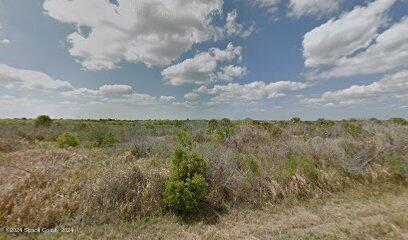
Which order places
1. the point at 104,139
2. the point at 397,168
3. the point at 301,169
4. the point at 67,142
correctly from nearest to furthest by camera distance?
the point at 301,169, the point at 397,168, the point at 67,142, the point at 104,139

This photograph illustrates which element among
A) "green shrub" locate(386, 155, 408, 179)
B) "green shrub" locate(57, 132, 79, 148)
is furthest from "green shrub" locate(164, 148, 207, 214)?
"green shrub" locate(57, 132, 79, 148)

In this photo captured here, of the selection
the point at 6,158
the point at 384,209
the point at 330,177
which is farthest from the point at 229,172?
the point at 6,158

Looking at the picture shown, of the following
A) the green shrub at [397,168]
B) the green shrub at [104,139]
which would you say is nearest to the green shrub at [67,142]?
the green shrub at [104,139]

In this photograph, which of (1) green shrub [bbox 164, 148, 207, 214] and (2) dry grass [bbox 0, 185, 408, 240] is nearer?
(2) dry grass [bbox 0, 185, 408, 240]

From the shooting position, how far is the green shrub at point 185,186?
17.6ft

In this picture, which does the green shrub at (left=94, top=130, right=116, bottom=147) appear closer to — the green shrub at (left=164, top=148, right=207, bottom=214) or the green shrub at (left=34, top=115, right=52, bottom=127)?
the green shrub at (left=164, top=148, right=207, bottom=214)

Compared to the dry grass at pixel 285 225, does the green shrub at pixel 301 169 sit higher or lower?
higher

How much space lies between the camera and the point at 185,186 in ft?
18.0

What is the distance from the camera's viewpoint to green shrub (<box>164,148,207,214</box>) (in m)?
5.38

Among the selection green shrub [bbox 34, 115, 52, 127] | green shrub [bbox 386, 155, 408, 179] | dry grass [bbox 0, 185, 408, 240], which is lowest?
dry grass [bbox 0, 185, 408, 240]

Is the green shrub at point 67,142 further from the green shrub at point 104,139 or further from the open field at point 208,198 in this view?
the open field at point 208,198

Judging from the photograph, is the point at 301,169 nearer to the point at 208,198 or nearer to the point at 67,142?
the point at 208,198

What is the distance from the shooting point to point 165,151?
9.45 m

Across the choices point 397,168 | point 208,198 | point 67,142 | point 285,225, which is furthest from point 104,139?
point 397,168
